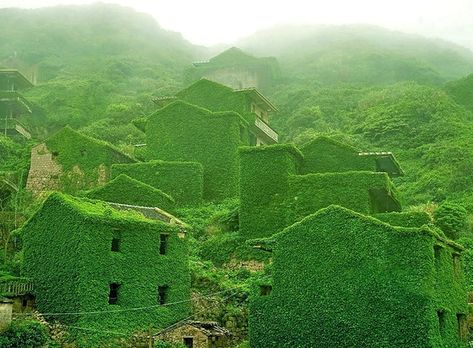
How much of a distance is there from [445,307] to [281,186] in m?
14.2

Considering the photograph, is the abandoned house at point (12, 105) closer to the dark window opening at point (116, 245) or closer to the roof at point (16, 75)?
the roof at point (16, 75)

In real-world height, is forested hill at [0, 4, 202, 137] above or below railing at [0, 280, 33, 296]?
above

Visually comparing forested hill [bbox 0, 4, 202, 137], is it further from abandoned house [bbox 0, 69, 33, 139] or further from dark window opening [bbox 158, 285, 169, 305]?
dark window opening [bbox 158, 285, 169, 305]

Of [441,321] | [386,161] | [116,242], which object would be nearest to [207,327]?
[116,242]

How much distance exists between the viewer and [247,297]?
103 ft

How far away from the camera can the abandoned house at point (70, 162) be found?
158ft

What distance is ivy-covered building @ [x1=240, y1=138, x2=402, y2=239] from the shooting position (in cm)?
3522

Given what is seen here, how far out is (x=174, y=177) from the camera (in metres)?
45.8

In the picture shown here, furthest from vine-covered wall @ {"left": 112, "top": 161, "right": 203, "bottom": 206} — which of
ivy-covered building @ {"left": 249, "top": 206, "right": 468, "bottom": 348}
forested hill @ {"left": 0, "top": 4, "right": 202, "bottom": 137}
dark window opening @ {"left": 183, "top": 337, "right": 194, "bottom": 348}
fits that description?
forested hill @ {"left": 0, "top": 4, "right": 202, "bottom": 137}

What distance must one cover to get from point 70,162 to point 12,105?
21.7 meters

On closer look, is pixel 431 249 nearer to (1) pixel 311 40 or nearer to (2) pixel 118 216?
(2) pixel 118 216

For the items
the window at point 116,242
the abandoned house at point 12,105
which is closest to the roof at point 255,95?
the abandoned house at point 12,105

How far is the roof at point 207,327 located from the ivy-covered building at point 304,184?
847 cm

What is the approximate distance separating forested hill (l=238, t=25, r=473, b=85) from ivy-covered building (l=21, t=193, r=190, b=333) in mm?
64265
